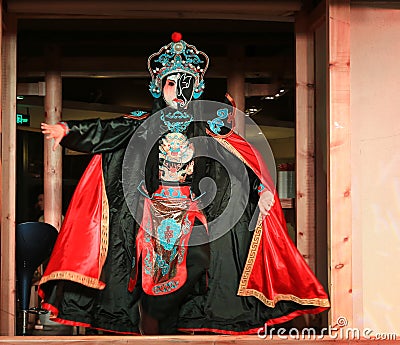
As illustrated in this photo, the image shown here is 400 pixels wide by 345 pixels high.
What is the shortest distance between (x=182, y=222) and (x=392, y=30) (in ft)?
3.97

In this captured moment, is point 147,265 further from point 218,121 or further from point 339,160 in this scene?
point 339,160

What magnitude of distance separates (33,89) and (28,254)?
799mm

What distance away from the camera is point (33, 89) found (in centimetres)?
371

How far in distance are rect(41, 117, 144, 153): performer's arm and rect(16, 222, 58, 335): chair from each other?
423mm

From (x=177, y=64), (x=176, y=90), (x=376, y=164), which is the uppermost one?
(x=177, y=64)

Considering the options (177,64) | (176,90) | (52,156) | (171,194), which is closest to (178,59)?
(177,64)

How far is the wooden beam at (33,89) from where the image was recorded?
145 inches

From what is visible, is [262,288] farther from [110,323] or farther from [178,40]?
[178,40]

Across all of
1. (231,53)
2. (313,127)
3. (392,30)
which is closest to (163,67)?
(231,53)

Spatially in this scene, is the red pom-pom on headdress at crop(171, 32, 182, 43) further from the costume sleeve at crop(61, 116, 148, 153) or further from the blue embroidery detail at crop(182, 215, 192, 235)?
the blue embroidery detail at crop(182, 215, 192, 235)

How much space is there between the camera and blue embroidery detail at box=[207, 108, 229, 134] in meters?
3.39

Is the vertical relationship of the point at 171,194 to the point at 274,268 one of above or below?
above

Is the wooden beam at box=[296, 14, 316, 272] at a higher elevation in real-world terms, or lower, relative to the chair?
higher

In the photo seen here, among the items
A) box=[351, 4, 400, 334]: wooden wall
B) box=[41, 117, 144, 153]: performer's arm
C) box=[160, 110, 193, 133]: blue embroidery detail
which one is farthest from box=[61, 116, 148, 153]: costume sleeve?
box=[351, 4, 400, 334]: wooden wall
